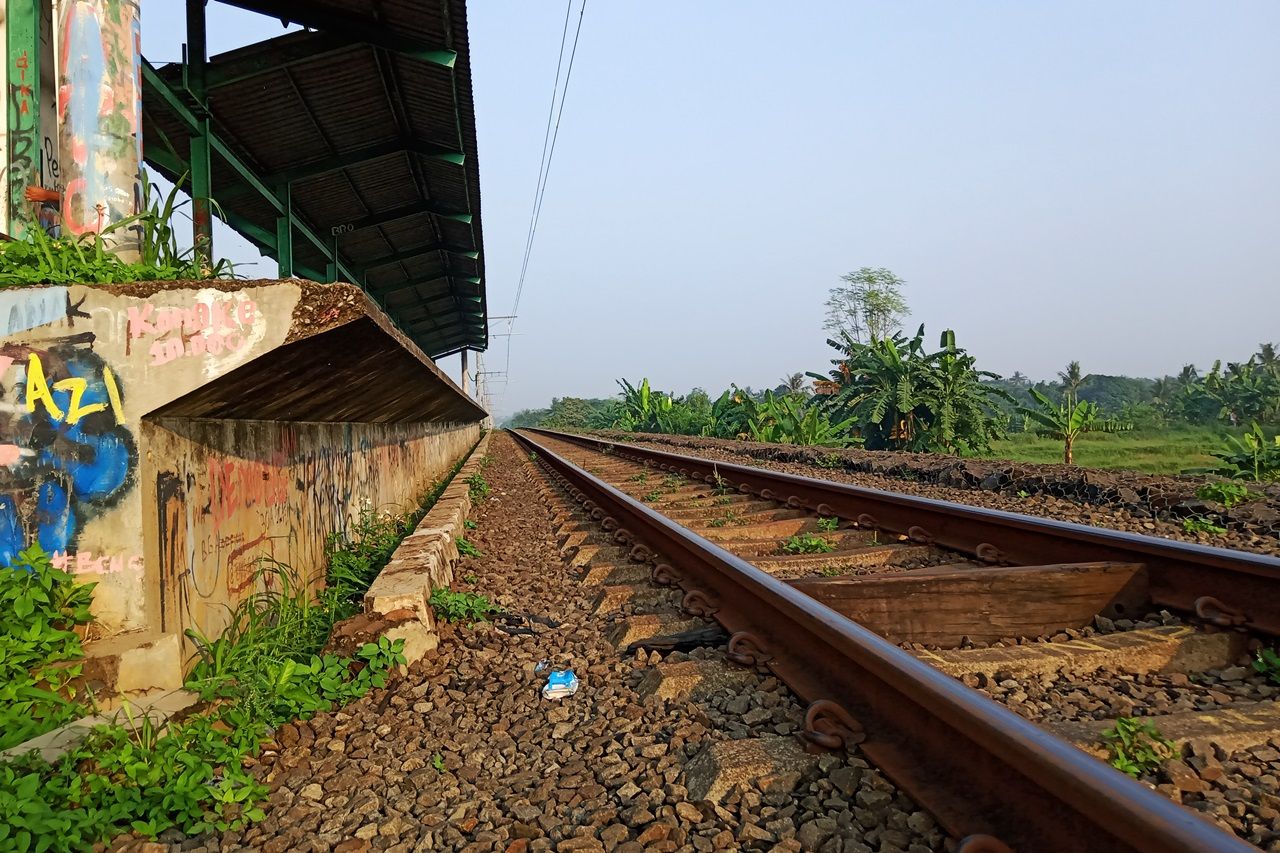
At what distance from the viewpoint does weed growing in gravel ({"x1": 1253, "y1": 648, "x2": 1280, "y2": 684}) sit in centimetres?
239

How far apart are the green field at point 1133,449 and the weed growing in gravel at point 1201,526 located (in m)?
19.0

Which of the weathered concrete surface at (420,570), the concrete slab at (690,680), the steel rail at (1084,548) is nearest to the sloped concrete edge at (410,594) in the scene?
→ the weathered concrete surface at (420,570)

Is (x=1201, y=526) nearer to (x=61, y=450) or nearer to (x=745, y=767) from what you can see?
(x=745, y=767)

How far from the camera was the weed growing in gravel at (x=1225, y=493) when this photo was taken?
549cm

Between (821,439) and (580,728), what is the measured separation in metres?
15.3

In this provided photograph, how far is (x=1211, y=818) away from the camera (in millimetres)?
1585

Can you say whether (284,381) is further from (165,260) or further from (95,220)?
(95,220)

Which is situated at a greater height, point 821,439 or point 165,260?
point 165,260

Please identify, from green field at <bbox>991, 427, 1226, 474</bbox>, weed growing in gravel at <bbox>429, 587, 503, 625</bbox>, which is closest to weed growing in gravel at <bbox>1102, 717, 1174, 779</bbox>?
weed growing in gravel at <bbox>429, 587, 503, 625</bbox>

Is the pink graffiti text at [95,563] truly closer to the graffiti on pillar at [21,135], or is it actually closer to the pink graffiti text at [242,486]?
the pink graffiti text at [242,486]

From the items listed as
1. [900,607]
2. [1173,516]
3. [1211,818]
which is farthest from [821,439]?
[1211,818]

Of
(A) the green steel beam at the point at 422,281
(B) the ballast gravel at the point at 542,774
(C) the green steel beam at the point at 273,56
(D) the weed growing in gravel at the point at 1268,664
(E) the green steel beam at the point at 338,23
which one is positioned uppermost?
(E) the green steel beam at the point at 338,23

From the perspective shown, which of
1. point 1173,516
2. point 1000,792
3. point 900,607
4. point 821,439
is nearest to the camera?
point 1000,792

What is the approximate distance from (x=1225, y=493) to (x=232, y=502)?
6557 mm
